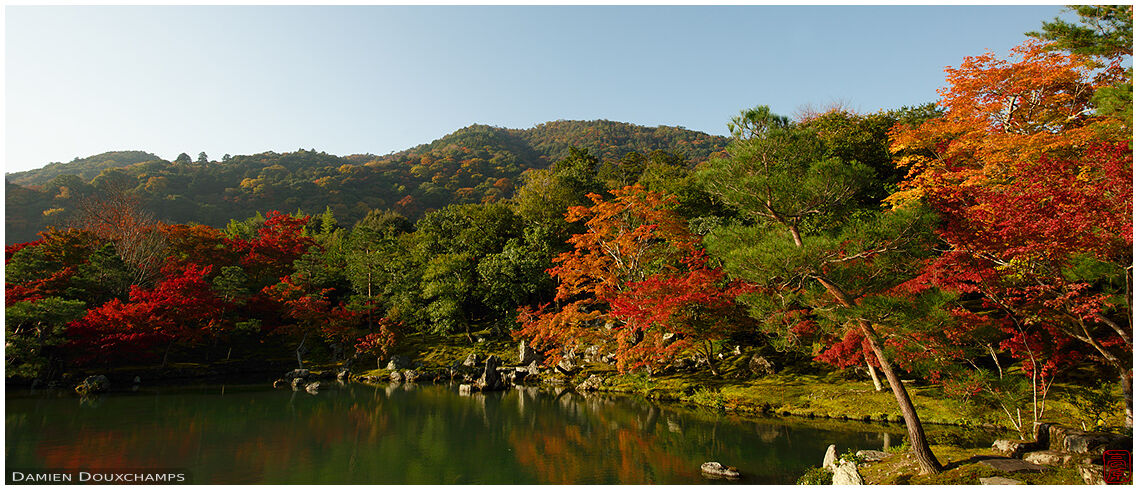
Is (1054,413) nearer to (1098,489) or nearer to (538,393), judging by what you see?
(1098,489)

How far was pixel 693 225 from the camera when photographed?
2105 cm

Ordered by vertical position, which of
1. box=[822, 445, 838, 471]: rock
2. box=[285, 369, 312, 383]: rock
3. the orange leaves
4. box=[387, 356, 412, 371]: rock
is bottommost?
box=[285, 369, 312, 383]: rock

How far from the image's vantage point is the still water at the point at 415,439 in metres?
9.39

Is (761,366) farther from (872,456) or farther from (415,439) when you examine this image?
(415,439)

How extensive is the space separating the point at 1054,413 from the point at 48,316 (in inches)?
1253

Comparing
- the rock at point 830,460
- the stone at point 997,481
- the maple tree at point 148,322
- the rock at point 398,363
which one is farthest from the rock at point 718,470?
the maple tree at point 148,322

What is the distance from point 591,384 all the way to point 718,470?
1114 centimetres

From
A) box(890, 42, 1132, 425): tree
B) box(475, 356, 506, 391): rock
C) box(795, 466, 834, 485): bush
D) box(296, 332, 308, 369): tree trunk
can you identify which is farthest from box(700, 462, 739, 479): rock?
box(296, 332, 308, 369): tree trunk

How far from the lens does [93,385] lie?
19172 millimetres

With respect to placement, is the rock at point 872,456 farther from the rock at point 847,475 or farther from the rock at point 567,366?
the rock at point 567,366

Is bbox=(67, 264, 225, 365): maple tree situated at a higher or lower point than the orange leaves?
lower

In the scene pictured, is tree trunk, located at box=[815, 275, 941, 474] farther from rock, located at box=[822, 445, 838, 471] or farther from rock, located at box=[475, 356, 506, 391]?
rock, located at box=[475, 356, 506, 391]

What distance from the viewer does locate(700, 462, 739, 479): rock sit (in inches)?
348

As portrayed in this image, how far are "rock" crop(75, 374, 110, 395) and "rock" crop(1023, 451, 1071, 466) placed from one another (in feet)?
89.5
